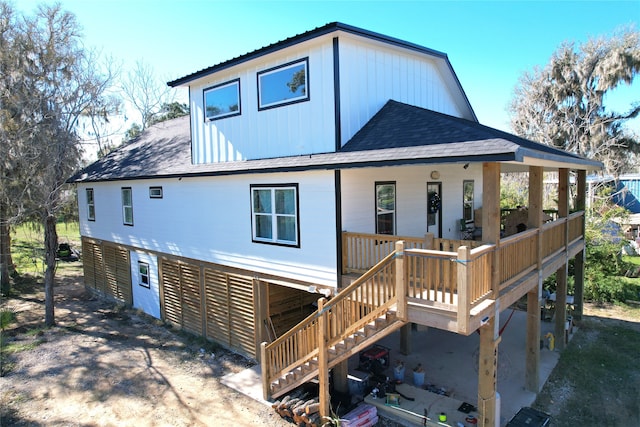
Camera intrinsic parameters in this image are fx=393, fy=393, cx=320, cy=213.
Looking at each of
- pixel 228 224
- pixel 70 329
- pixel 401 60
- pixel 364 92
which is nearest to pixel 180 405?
pixel 228 224

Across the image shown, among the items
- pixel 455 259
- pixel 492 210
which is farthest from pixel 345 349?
pixel 492 210

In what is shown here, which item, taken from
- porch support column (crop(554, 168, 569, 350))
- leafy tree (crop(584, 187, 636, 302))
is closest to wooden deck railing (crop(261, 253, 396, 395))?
porch support column (crop(554, 168, 569, 350))

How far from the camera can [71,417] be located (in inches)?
336

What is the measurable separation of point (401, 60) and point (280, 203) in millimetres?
5041

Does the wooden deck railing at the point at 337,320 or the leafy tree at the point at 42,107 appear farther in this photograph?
the leafy tree at the point at 42,107

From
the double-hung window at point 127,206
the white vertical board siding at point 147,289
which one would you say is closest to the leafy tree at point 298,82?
the white vertical board siding at point 147,289

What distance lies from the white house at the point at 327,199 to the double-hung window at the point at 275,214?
4 centimetres

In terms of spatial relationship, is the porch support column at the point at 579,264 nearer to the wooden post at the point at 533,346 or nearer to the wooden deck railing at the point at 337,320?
the wooden post at the point at 533,346

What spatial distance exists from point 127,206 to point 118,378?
6988mm

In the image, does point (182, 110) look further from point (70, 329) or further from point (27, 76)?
point (70, 329)

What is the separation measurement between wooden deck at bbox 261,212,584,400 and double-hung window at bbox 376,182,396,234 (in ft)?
3.01

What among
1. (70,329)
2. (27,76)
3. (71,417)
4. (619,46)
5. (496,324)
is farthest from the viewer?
(619,46)

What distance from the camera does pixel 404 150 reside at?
7031mm

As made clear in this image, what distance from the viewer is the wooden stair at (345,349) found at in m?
6.69
